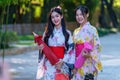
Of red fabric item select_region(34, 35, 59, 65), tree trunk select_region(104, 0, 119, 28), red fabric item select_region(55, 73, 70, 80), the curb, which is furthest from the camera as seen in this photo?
tree trunk select_region(104, 0, 119, 28)

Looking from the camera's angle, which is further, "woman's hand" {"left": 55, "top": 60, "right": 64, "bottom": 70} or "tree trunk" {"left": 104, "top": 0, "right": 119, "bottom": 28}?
"tree trunk" {"left": 104, "top": 0, "right": 119, "bottom": 28}

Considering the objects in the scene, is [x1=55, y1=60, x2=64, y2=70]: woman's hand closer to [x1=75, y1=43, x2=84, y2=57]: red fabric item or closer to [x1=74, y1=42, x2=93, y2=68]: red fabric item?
[x1=74, y1=42, x2=93, y2=68]: red fabric item

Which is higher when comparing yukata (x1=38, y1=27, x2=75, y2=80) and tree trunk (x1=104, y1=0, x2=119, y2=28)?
yukata (x1=38, y1=27, x2=75, y2=80)

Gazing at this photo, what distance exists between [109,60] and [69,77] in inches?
374

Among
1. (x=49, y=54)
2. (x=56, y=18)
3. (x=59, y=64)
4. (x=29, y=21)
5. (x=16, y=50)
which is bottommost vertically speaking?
(x=29, y=21)

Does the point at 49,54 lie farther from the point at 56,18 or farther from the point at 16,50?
the point at 16,50

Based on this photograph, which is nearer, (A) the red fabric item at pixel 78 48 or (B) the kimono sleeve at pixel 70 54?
(B) the kimono sleeve at pixel 70 54

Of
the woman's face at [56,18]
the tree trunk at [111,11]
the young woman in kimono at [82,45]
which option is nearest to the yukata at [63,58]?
the woman's face at [56,18]

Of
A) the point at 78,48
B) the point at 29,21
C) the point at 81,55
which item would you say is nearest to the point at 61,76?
the point at 81,55

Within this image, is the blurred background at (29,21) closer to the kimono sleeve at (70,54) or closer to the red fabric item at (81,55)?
the red fabric item at (81,55)

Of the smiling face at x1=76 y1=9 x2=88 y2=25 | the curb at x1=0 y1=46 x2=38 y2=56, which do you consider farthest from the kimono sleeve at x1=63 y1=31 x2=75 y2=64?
the curb at x1=0 y1=46 x2=38 y2=56

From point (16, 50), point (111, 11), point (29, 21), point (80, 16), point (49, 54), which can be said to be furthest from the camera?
point (111, 11)

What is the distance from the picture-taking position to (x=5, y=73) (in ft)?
4.01

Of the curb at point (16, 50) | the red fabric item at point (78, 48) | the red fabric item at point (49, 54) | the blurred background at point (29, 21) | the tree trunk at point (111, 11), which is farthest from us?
the tree trunk at point (111, 11)
